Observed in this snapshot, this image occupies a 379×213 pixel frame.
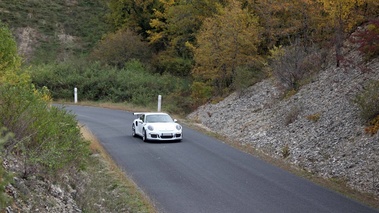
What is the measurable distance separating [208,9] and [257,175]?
99.2 ft

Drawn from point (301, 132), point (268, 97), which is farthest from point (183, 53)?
point (301, 132)

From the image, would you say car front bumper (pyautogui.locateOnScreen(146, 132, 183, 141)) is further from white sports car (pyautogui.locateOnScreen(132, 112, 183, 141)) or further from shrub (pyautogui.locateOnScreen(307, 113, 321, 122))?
shrub (pyautogui.locateOnScreen(307, 113, 321, 122))

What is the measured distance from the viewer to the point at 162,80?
137 feet

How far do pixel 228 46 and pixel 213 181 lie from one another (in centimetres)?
2050

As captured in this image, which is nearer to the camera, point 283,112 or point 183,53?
point 283,112

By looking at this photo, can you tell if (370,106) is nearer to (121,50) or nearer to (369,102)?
(369,102)

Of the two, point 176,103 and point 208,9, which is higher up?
point 208,9

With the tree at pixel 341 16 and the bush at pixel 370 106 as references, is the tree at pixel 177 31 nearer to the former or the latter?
the tree at pixel 341 16

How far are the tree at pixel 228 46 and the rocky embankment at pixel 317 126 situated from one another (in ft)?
15.1

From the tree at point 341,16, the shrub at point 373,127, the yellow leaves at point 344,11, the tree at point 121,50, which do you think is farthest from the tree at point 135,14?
the shrub at point 373,127

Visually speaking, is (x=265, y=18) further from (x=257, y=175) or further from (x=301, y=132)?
(x=257, y=175)

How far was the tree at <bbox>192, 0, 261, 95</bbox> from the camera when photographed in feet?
105

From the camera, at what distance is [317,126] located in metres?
18.0

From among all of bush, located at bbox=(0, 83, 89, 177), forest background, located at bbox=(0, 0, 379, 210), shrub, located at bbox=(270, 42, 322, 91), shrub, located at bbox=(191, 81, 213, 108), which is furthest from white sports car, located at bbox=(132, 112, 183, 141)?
shrub, located at bbox=(191, 81, 213, 108)
